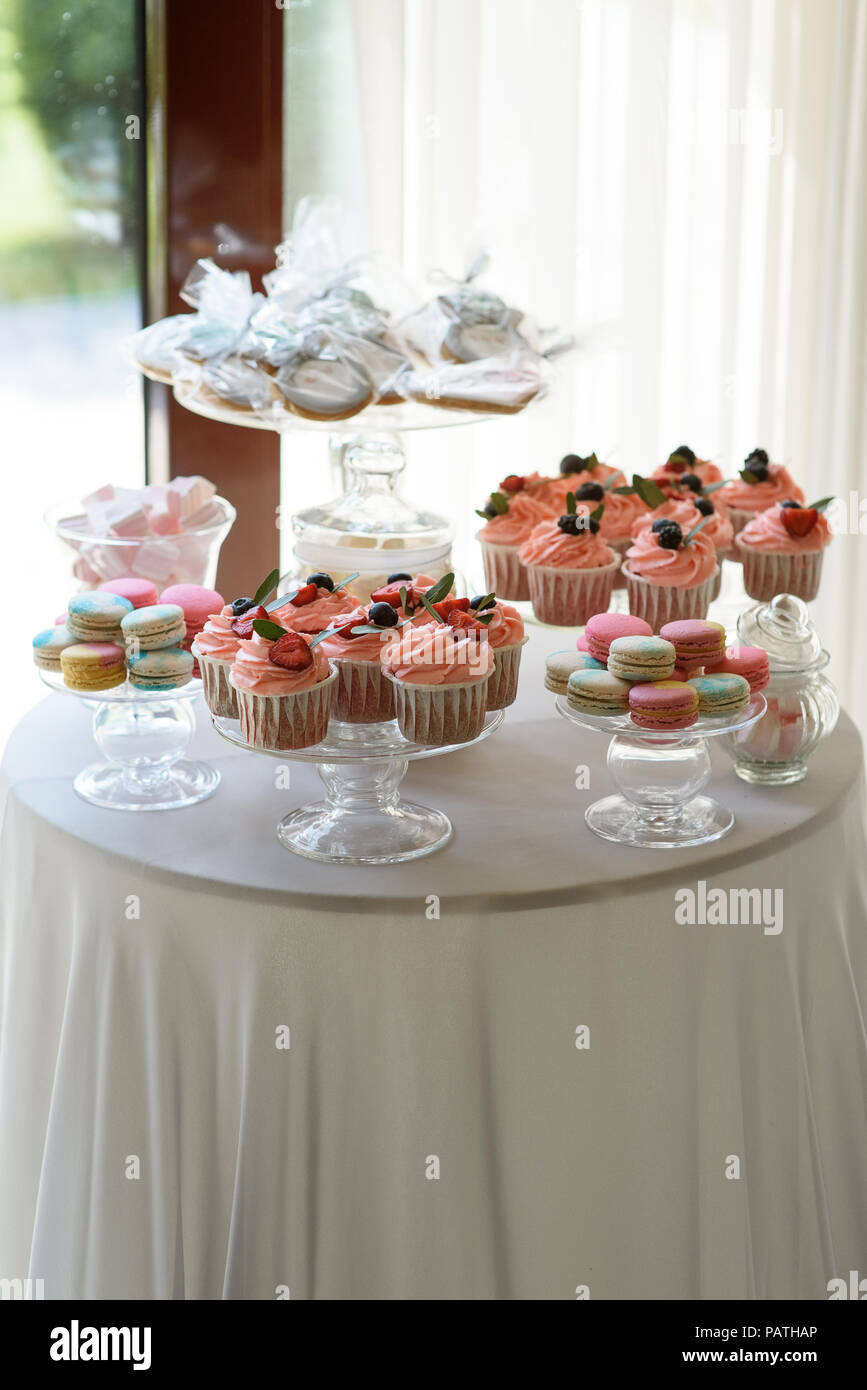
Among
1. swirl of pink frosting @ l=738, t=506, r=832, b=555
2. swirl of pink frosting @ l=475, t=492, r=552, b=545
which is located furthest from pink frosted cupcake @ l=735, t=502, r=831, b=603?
swirl of pink frosting @ l=475, t=492, r=552, b=545

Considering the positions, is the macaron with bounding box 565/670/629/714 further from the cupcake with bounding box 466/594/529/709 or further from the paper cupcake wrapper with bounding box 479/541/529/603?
the paper cupcake wrapper with bounding box 479/541/529/603

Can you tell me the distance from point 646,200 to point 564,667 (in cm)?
221

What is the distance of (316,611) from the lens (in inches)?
68.8

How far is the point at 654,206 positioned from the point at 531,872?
244 centimetres

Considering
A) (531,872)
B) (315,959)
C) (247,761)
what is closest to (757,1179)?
(531,872)

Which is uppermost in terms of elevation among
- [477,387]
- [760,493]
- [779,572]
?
[477,387]

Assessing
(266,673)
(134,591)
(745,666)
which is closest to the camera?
(266,673)

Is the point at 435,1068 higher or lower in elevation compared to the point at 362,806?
lower

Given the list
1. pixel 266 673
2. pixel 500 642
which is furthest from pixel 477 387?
pixel 266 673

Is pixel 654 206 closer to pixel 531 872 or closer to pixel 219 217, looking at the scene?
pixel 219 217

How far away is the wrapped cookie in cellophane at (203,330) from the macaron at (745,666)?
3.25ft

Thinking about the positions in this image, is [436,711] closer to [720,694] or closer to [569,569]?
[720,694]

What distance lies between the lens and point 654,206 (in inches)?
145

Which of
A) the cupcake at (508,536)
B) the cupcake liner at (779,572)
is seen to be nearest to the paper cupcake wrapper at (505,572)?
the cupcake at (508,536)
